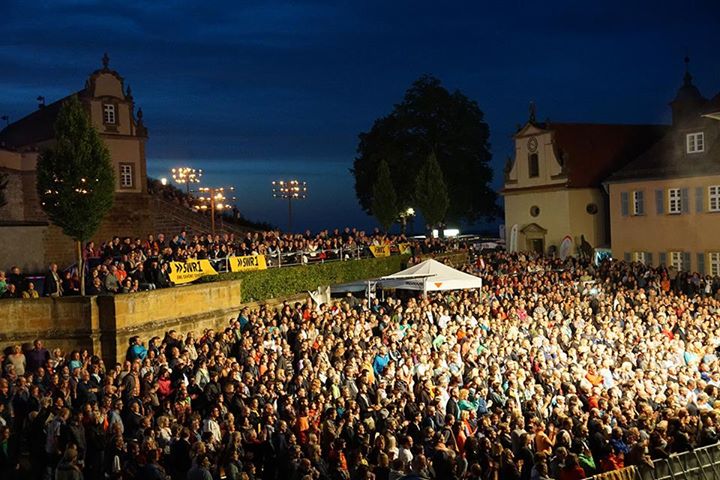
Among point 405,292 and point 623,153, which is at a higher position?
point 623,153

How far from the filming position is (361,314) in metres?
21.3

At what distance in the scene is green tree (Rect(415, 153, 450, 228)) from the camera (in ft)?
151


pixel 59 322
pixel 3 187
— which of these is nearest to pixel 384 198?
pixel 3 187

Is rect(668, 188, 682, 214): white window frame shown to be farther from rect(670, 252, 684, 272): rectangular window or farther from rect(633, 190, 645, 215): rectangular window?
rect(670, 252, 684, 272): rectangular window

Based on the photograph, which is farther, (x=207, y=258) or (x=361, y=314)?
(x=207, y=258)

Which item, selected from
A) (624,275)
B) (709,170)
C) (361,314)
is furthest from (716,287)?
(361,314)

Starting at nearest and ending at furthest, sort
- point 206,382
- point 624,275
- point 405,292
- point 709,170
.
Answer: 1. point 206,382
2. point 405,292
3. point 624,275
4. point 709,170

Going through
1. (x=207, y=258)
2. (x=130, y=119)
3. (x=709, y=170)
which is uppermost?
(x=130, y=119)

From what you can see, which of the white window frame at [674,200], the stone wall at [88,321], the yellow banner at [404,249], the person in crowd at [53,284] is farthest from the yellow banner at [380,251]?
the person in crowd at [53,284]

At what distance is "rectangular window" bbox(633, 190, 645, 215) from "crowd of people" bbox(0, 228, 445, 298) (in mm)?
13230

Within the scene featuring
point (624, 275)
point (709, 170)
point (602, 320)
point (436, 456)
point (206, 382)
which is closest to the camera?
point (436, 456)

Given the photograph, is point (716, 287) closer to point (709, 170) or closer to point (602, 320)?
point (709, 170)

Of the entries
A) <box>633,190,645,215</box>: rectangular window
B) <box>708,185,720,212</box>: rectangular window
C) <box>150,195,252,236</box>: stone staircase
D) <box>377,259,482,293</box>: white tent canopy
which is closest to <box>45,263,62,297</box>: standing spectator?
<box>377,259,482,293</box>: white tent canopy

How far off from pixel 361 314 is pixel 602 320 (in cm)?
678
